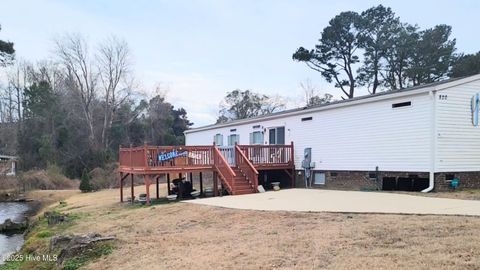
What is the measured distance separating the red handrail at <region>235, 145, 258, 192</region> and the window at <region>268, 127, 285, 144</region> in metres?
3.48

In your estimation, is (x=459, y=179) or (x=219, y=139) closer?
(x=459, y=179)

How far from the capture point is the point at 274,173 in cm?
2047

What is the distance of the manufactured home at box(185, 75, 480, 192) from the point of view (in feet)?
46.4

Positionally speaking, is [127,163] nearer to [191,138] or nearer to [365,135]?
[365,135]

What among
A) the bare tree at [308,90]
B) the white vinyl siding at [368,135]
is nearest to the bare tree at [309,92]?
the bare tree at [308,90]

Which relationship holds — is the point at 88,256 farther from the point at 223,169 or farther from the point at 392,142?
the point at 392,142

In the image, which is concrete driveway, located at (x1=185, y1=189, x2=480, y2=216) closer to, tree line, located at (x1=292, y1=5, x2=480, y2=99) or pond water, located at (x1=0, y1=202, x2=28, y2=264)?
pond water, located at (x1=0, y1=202, x2=28, y2=264)

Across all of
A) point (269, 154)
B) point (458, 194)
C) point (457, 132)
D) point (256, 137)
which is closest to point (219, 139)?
point (256, 137)

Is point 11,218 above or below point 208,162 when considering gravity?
below

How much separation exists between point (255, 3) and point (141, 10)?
193 inches

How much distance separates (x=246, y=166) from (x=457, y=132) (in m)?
7.61

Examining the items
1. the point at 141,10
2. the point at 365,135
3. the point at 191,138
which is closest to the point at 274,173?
the point at 365,135

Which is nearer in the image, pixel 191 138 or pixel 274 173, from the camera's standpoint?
pixel 274 173

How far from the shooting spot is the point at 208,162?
1748 centimetres
